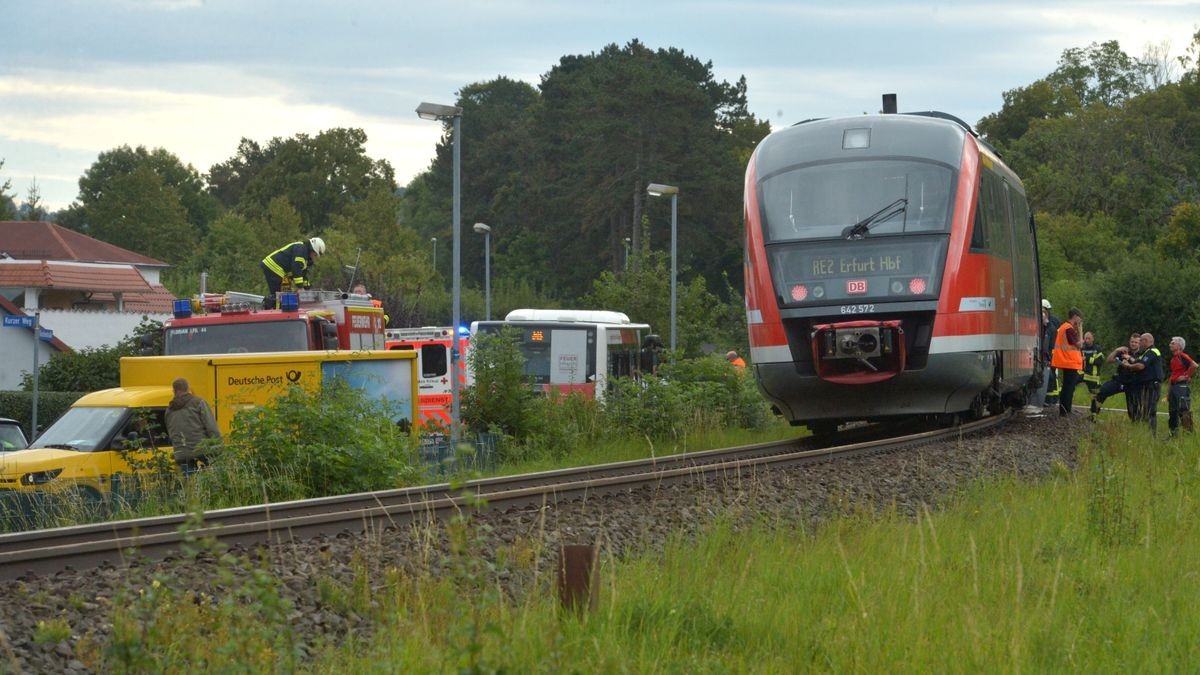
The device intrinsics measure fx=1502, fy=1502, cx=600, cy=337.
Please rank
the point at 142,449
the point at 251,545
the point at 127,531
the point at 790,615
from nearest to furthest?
the point at 790,615 → the point at 251,545 → the point at 127,531 → the point at 142,449

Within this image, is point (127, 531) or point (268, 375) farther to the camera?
point (268, 375)

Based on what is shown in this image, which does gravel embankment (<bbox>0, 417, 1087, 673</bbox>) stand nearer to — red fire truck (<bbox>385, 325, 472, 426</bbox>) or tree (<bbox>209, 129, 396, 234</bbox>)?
red fire truck (<bbox>385, 325, 472, 426</bbox>)

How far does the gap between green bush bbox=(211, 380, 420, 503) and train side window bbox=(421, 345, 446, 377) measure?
827cm

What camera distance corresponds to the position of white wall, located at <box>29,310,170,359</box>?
52000mm

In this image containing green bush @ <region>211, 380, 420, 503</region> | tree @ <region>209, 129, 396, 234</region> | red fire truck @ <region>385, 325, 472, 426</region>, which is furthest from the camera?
tree @ <region>209, 129, 396, 234</region>

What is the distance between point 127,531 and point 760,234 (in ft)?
29.5

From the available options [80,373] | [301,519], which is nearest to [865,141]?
[301,519]

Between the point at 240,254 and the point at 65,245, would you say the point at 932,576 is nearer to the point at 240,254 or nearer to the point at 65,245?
the point at 240,254

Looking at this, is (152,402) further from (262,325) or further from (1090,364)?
(1090,364)

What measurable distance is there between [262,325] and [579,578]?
12.9m

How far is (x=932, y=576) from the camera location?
7.95m

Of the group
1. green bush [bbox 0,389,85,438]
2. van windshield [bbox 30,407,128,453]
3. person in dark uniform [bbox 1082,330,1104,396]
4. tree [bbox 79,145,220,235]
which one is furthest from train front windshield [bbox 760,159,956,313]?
tree [bbox 79,145,220,235]

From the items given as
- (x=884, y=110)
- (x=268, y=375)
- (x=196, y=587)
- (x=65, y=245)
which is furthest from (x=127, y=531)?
(x=65, y=245)

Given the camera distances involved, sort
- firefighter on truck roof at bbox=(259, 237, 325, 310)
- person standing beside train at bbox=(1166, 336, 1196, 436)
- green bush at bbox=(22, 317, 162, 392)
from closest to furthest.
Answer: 1. person standing beside train at bbox=(1166, 336, 1196, 436)
2. firefighter on truck roof at bbox=(259, 237, 325, 310)
3. green bush at bbox=(22, 317, 162, 392)
